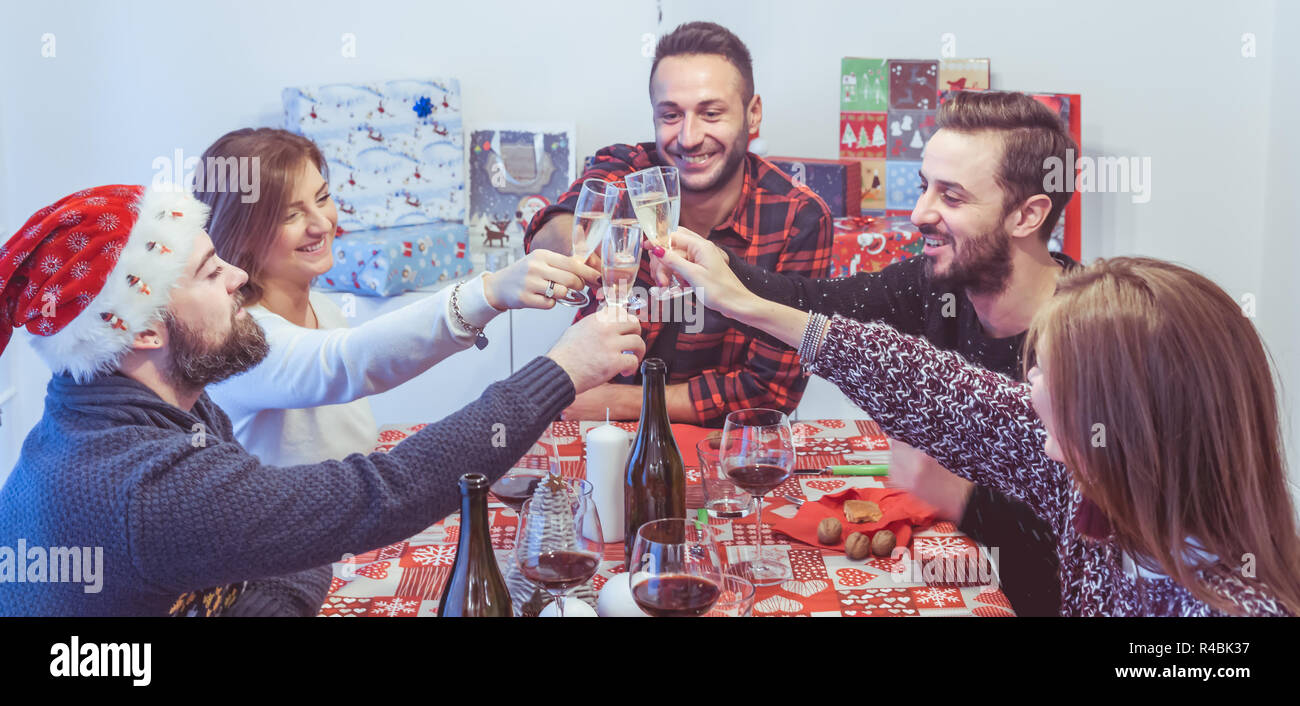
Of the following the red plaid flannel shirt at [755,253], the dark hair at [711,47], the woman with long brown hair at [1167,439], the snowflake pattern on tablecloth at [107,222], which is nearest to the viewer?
the woman with long brown hair at [1167,439]

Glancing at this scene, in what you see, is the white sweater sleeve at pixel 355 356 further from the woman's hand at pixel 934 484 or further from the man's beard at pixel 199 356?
the woman's hand at pixel 934 484

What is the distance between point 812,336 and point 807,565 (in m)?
0.34

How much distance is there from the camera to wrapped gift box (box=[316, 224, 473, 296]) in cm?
343

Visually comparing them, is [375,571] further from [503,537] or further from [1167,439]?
[1167,439]

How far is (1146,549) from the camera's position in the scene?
1241 millimetres

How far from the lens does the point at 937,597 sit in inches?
58.7

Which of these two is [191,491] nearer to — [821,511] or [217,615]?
[217,615]

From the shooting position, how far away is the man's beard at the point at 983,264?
7.55ft

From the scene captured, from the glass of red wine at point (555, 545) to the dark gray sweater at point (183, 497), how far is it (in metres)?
0.12

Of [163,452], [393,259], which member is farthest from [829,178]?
[163,452]

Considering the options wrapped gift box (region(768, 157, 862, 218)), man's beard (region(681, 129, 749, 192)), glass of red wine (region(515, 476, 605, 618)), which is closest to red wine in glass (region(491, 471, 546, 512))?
glass of red wine (region(515, 476, 605, 618))

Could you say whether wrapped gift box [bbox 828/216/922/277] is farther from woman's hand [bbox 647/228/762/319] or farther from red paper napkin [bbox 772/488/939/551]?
red paper napkin [bbox 772/488/939/551]

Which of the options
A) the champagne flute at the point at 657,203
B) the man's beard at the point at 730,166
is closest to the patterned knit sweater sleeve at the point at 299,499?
the champagne flute at the point at 657,203
